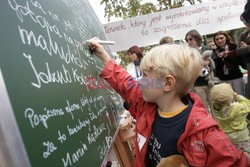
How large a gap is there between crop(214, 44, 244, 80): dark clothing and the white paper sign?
1.44 meters

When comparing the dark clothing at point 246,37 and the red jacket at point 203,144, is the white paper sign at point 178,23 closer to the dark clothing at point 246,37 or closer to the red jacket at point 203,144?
the dark clothing at point 246,37

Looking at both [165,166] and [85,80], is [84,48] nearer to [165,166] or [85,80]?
[85,80]

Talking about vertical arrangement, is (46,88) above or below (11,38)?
below

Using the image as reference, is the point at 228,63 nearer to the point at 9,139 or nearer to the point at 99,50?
the point at 99,50

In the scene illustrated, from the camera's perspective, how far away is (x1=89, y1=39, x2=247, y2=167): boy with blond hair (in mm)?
1259

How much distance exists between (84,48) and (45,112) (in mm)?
816

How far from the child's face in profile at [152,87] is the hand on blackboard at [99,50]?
0.38 m

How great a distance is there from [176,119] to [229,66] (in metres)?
2.96

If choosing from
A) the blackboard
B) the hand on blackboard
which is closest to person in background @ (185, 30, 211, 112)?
the hand on blackboard

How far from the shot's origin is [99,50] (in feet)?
5.88

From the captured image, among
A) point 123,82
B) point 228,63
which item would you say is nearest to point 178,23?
point 228,63

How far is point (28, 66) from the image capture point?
2.82 ft

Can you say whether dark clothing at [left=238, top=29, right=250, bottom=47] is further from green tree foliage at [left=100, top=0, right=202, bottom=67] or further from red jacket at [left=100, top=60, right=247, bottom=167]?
green tree foliage at [left=100, top=0, right=202, bottom=67]

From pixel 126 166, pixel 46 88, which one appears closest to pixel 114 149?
pixel 126 166
